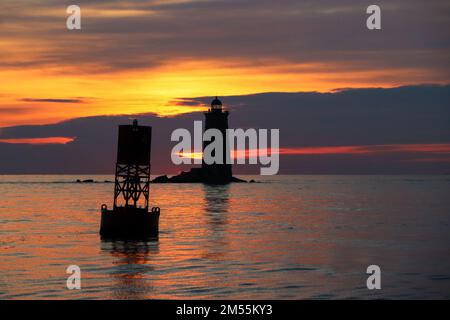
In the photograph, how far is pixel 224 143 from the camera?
156 metres

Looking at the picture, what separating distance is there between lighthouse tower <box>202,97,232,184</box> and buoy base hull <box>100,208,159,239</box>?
331ft

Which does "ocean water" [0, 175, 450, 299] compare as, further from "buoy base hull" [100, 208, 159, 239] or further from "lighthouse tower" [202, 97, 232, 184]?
"lighthouse tower" [202, 97, 232, 184]

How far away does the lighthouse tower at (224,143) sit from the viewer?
15038cm

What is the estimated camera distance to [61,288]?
31734 mm

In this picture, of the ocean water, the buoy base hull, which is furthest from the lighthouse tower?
the buoy base hull

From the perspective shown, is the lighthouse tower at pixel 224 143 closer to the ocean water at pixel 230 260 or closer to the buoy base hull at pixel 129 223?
the ocean water at pixel 230 260

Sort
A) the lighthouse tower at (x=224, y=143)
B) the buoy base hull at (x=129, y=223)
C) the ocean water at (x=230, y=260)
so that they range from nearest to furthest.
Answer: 1. the ocean water at (x=230, y=260)
2. the buoy base hull at (x=129, y=223)
3. the lighthouse tower at (x=224, y=143)

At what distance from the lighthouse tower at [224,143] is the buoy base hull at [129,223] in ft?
331

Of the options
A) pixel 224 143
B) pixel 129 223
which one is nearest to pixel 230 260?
pixel 129 223

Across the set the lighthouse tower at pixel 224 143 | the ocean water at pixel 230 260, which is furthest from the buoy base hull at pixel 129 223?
the lighthouse tower at pixel 224 143

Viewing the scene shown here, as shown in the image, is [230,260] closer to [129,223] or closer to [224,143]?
[129,223]
